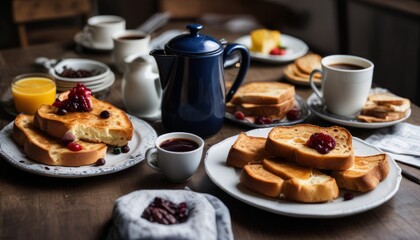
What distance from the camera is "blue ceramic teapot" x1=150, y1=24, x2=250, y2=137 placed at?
1.59 metres

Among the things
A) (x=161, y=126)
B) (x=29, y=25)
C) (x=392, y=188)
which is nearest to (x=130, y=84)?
(x=161, y=126)

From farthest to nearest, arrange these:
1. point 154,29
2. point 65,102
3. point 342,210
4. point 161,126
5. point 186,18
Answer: point 186,18 < point 154,29 < point 161,126 < point 65,102 < point 342,210

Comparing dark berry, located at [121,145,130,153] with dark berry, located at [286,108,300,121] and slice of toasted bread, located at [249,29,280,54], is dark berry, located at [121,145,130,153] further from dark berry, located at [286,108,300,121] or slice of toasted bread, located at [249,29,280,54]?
slice of toasted bread, located at [249,29,280,54]

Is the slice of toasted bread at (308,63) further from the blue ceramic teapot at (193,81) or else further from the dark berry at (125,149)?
the dark berry at (125,149)

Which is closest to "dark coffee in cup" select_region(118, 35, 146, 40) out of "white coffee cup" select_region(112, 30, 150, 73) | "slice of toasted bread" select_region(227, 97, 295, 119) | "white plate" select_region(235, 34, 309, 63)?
"white coffee cup" select_region(112, 30, 150, 73)

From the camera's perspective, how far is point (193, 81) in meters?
1.62

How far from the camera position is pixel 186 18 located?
3.32 meters

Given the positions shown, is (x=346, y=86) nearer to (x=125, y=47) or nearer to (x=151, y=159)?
(x=151, y=159)

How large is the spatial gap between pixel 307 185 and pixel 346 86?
614 mm

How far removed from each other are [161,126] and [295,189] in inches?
25.6

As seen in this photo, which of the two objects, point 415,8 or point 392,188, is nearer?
point 392,188

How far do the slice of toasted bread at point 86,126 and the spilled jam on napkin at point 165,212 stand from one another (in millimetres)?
401

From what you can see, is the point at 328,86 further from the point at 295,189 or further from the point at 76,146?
the point at 76,146

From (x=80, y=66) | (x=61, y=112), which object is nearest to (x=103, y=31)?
(x=80, y=66)
